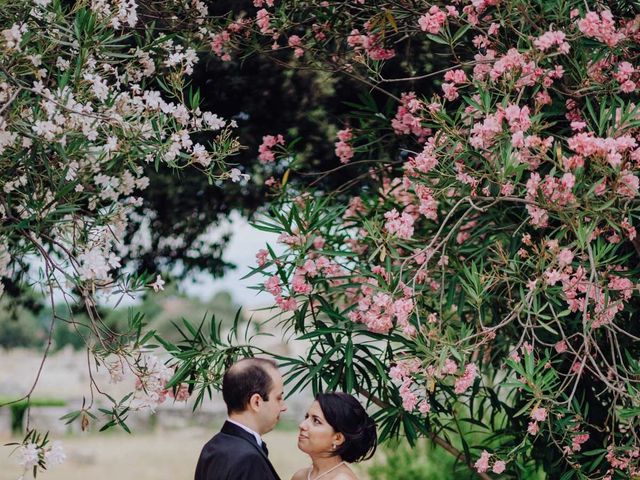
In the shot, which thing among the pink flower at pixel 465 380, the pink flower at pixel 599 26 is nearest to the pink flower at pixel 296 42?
the pink flower at pixel 599 26

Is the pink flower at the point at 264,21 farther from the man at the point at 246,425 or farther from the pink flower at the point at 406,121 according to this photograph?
the man at the point at 246,425

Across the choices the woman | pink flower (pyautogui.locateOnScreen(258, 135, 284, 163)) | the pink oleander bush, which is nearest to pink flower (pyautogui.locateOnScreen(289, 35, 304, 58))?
the pink oleander bush

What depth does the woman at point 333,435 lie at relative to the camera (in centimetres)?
340

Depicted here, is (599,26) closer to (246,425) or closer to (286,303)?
(286,303)

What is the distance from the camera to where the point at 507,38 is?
14.4 ft

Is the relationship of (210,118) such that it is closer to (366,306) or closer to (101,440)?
(366,306)

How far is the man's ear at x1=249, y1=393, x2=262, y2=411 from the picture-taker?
3027 mm

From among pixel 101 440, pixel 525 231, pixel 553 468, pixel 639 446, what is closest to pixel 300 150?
pixel 525 231

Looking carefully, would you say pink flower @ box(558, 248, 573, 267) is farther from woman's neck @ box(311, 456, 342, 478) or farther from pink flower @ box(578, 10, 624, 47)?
woman's neck @ box(311, 456, 342, 478)

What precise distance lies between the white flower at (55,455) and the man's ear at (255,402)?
2.83 ft

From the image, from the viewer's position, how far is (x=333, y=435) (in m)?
3.41

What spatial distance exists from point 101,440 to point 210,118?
17.1 m

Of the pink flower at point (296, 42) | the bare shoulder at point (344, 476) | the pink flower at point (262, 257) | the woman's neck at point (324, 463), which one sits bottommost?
the bare shoulder at point (344, 476)

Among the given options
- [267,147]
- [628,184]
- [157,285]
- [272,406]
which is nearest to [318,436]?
[272,406]
